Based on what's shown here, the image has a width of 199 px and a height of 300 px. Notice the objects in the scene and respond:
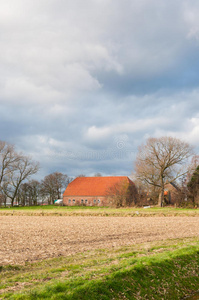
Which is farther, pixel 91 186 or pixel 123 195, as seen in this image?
Result: pixel 91 186

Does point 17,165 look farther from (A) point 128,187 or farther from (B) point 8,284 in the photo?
(B) point 8,284

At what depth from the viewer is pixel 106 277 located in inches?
332

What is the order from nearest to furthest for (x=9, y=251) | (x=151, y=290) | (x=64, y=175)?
1. (x=151, y=290)
2. (x=9, y=251)
3. (x=64, y=175)

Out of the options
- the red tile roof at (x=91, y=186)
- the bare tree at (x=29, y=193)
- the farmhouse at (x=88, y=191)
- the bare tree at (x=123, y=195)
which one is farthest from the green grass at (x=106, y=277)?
the bare tree at (x=29, y=193)

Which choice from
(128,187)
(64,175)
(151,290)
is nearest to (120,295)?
(151,290)

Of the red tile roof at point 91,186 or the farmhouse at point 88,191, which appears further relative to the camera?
the red tile roof at point 91,186

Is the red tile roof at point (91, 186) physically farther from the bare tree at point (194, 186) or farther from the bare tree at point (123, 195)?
the bare tree at point (194, 186)

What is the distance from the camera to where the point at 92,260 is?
10852mm

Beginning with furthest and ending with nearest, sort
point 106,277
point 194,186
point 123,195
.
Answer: point 123,195 < point 194,186 < point 106,277

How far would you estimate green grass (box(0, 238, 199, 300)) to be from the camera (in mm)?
7562

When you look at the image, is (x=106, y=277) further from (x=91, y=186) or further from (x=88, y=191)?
(x=91, y=186)

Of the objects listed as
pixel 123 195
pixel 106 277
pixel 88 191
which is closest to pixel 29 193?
pixel 88 191

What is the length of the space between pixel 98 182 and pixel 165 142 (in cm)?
3366

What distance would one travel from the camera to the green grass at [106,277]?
7562mm
